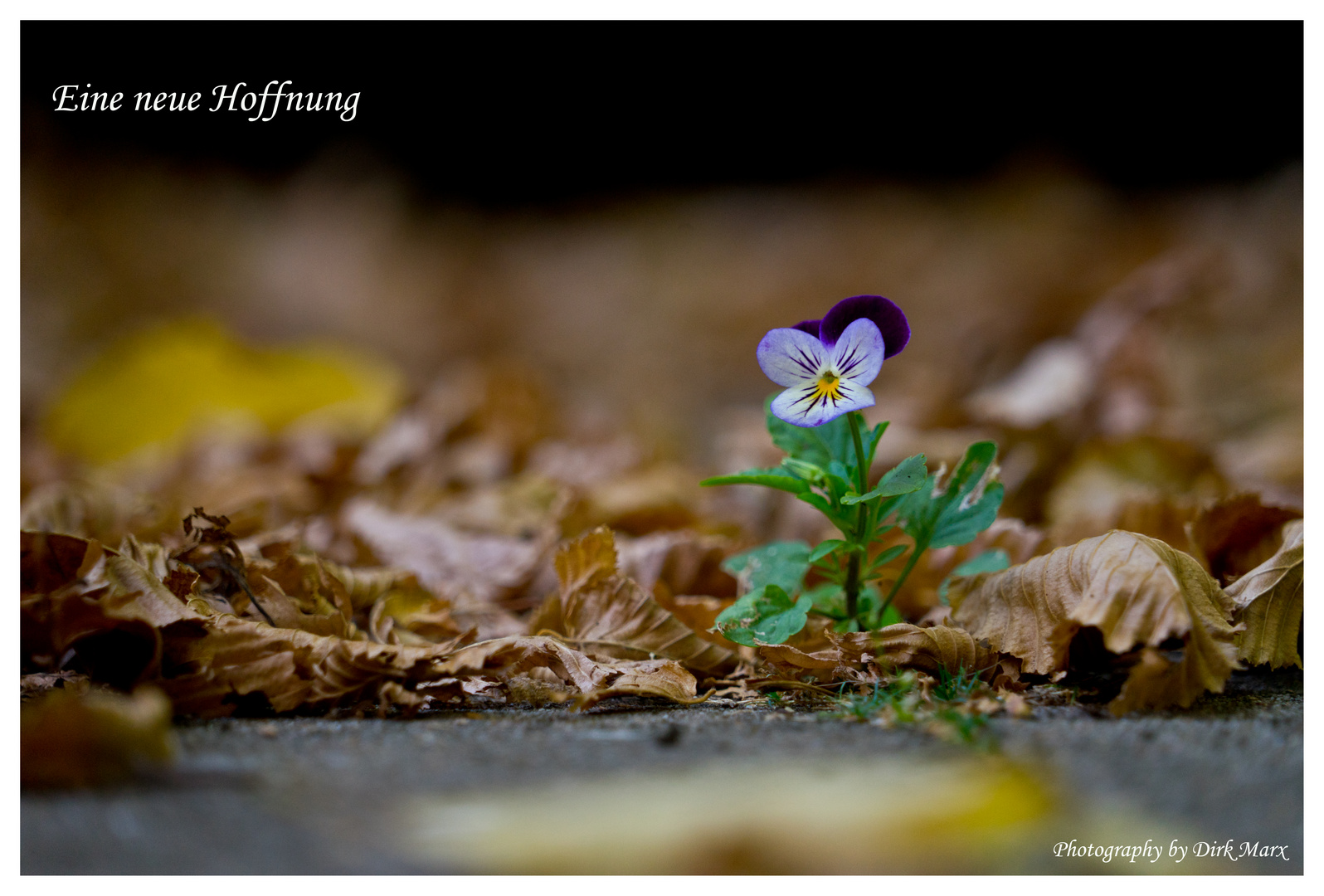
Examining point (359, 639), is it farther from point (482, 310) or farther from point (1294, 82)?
point (1294, 82)

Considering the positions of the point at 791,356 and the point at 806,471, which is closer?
the point at 791,356

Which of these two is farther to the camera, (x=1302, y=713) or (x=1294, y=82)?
(x=1294, y=82)

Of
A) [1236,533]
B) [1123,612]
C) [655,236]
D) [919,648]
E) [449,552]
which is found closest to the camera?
[1123,612]

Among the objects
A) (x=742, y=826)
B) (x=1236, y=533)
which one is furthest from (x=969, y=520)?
(x=742, y=826)

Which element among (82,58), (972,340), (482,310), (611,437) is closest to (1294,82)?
(972,340)

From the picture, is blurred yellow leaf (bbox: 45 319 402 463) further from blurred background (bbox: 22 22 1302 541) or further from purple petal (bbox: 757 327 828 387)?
purple petal (bbox: 757 327 828 387)

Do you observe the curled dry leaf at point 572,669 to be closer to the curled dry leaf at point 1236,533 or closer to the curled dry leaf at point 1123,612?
the curled dry leaf at point 1123,612

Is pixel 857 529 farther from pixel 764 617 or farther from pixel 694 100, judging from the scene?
pixel 694 100
